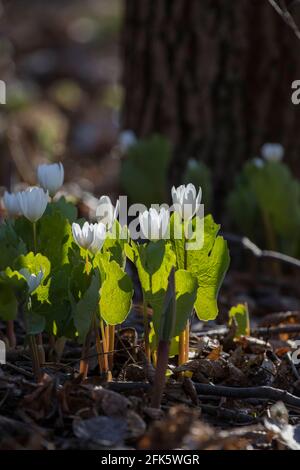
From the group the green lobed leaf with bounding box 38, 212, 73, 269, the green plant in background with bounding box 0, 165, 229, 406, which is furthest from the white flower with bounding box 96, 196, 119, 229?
the green lobed leaf with bounding box 38, 212, 73, 269

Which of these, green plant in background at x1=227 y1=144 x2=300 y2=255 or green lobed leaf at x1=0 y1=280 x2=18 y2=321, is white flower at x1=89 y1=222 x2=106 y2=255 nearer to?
green lobed leaf at x1=0 y1=280 x2=18 y2=321

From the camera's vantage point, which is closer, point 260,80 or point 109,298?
point 109,298

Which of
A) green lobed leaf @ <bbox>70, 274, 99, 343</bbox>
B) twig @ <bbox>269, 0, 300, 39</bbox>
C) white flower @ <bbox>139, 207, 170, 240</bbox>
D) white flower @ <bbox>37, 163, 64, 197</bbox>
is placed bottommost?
green lobed leaf @ <bbox>70, 274, 99, 343</bbox>

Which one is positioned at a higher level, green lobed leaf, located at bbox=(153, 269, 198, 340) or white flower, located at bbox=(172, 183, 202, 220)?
white flower, located at bbox=(172, 183, 202, 220)

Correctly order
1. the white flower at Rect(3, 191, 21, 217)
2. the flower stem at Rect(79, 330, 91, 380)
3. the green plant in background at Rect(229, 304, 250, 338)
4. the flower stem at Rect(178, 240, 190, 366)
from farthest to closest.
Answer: the green plant in background at Rect(229, 304, 250, 338) → the white flower at Rect(3, 191, 21, 217) → the flower stem at Rect(178, 240, 190, 366) → the flower stem at Rect(79, 330, 91, 380)

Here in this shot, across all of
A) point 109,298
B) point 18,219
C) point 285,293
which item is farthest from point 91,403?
point 285,293

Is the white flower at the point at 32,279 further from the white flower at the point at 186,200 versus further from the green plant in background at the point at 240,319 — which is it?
the green plant in background at the point at 240,319

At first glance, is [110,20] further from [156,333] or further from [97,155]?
[156,333]
